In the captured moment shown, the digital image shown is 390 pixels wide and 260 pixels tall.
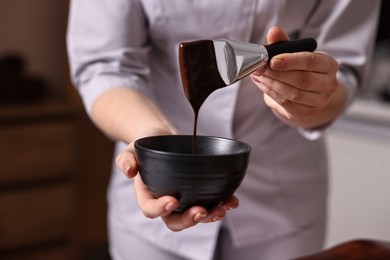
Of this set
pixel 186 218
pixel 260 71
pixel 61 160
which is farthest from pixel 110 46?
pixel 61 160

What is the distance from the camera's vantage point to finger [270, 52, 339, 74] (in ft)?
3.08

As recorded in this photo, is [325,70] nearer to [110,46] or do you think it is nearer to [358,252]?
[358,252]

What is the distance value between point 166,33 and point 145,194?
1.52ft

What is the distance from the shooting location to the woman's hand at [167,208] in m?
0.88

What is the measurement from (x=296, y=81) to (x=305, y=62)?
0.03 meters

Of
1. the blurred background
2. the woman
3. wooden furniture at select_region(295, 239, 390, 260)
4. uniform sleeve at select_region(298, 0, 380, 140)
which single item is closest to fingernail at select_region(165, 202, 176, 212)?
wooden furniture at select_region(295, 239, 390, 260)

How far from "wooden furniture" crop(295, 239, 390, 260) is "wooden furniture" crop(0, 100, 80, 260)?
74.7 inches

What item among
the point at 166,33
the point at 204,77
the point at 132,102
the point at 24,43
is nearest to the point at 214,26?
the point at 166,33

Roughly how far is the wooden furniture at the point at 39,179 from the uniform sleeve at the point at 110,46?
1.43 metres

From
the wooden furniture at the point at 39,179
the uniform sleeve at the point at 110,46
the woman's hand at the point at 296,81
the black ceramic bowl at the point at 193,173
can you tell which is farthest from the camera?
the wooden furniture at the point at 39,179

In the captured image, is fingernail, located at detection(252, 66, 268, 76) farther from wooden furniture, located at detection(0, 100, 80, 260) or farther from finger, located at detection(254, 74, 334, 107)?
wooden furniture, located at detection(0, 100, 80, 260)

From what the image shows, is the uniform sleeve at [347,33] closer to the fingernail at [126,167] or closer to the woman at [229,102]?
the woman at [229,102]

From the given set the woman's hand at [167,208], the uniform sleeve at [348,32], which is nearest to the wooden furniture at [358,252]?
the woman's hand at [167,208]

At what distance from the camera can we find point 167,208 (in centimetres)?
87
